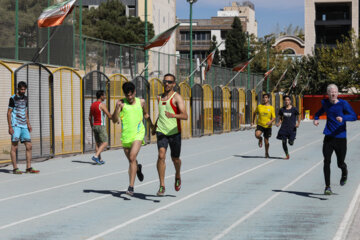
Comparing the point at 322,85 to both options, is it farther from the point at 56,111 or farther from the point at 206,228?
the point at 206,228

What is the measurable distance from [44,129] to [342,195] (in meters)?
9.52

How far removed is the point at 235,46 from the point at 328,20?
13.1 m

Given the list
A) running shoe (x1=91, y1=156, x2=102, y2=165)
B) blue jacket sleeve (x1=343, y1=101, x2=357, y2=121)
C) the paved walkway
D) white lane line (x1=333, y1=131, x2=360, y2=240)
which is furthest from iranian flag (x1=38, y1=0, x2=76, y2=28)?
white lane line (x1=333, y1=131, x2=360, y2=240)

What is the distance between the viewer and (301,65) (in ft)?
258

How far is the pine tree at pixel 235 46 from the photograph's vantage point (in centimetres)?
9425

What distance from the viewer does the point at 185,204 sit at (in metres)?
9.84

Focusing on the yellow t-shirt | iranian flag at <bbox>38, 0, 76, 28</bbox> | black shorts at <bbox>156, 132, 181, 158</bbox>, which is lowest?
black shorts at <bbox>156, 132, 181, 158</bbox>

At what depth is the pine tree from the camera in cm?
9425

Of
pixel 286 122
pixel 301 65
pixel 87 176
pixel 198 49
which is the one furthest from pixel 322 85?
pixel 87 176

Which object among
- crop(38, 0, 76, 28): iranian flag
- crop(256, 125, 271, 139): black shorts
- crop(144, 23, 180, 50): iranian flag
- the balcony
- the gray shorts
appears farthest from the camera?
the balcony

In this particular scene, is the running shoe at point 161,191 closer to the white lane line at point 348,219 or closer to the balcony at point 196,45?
the white lane line at point 348,219

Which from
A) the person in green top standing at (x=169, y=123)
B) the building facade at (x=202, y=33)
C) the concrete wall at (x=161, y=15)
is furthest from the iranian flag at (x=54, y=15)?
the building facade at (x=202, y=33)

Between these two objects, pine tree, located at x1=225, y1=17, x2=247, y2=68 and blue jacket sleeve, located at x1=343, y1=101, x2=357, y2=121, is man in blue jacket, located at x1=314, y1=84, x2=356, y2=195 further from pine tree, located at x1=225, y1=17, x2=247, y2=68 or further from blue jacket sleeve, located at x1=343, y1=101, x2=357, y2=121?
pine tree, located at x1=225, y1=17, x2=247, y2=68

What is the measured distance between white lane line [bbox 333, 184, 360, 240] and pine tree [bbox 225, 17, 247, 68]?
276ft
